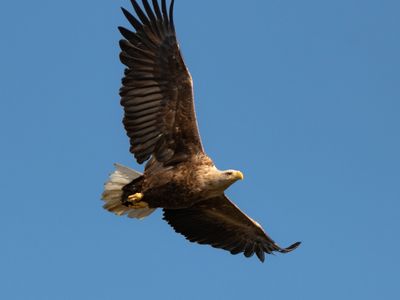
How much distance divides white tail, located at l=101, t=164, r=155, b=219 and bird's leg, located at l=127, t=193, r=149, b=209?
34 cm

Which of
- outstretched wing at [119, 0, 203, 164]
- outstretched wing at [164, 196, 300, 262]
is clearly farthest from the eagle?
outstretched wing at [164, 196, 300, 262]

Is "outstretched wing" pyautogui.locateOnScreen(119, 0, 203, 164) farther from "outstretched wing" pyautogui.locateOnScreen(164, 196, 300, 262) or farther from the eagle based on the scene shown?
"outstretched wing" pyautogui.locateOnScreen(164, 196, 300, 262)

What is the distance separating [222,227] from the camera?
1611cm

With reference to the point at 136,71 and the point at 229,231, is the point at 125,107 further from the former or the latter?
the point at 229,231

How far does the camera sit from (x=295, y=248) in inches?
632

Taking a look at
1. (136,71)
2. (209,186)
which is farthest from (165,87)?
(209,186)

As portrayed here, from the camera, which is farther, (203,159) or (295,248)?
(295,248)

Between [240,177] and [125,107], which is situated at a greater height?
[125,107]

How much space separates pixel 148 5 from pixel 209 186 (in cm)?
247

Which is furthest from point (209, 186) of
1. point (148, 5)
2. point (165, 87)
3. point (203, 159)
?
point (148, 5)

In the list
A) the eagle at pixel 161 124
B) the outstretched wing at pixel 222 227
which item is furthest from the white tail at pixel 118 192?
the outstretched wing at pixel 222 227

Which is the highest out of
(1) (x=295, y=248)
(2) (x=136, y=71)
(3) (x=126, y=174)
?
(2) (x=136, y=71)

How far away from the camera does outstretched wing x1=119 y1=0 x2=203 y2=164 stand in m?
14.7

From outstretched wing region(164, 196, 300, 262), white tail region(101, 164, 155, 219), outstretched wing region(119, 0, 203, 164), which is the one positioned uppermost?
outstretched wing region(119, 0, 203, 164)
